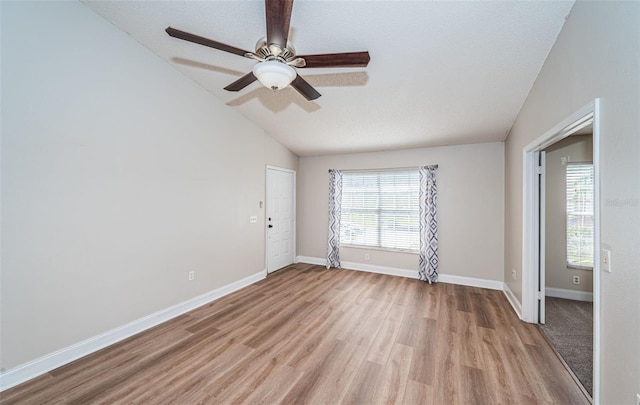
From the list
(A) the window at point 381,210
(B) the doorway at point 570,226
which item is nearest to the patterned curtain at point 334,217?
(A) the window at point 381,210

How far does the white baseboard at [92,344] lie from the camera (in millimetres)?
1927

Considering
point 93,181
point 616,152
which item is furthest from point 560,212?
point 93,181

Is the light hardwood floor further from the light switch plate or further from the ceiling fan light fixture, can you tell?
the ceiling fan light fixture

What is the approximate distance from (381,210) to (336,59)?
11.9 ft

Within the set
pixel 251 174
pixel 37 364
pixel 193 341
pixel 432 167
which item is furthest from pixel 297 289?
pixel 432 167

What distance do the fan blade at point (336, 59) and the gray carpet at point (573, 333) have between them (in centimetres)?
288

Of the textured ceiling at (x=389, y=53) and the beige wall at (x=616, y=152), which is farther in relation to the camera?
the textured ceiling at (x=389, y=53)

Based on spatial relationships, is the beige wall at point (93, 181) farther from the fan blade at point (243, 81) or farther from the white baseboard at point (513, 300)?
the white baseboard at point (513, 300)

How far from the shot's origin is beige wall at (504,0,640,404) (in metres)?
1.17

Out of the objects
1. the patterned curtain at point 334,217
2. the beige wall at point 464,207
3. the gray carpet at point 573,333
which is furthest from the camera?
the patterned curtain at point 334,217

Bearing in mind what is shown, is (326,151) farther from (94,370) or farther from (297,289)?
(94,370)

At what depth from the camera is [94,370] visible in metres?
2.10

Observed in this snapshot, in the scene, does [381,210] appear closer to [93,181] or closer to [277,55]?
[277,55]

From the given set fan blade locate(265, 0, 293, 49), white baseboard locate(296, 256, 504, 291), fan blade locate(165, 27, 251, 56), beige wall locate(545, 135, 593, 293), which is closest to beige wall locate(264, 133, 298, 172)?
white baseboard locate(296, 256, 504, 291)
